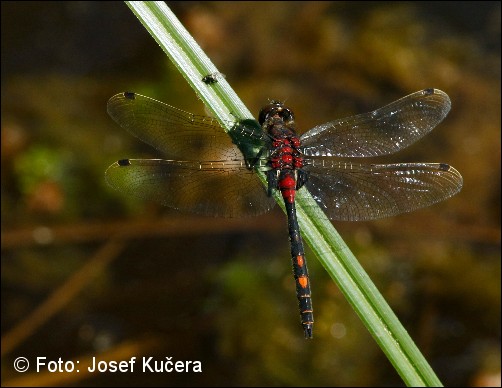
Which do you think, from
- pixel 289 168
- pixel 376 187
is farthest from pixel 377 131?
pixel 289 168

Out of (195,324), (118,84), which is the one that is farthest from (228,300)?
(118,84)

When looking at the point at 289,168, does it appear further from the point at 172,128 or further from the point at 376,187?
the point at 172,128

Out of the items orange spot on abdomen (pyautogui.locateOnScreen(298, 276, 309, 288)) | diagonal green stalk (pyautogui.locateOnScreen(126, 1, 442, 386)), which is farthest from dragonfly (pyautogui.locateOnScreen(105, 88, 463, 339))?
diagonal green stalk (pyautogui.locateOnScreen(126, 1, 442, 386))

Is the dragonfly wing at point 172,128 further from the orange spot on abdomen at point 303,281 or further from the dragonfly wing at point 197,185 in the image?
the orange spot on abdomen at point 303,281

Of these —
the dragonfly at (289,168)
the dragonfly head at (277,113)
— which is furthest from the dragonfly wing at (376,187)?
the dragonfly head at (277,113)

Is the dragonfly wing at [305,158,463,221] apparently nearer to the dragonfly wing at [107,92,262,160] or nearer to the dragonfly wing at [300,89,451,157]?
the dragonfly wing at [300,89,451,157]

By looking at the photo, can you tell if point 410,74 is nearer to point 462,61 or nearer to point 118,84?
point 462,61

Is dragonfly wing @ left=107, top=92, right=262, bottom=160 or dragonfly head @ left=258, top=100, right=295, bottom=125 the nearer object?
dragonfly wing @ left=107, top=92, right=262, bottom=160
